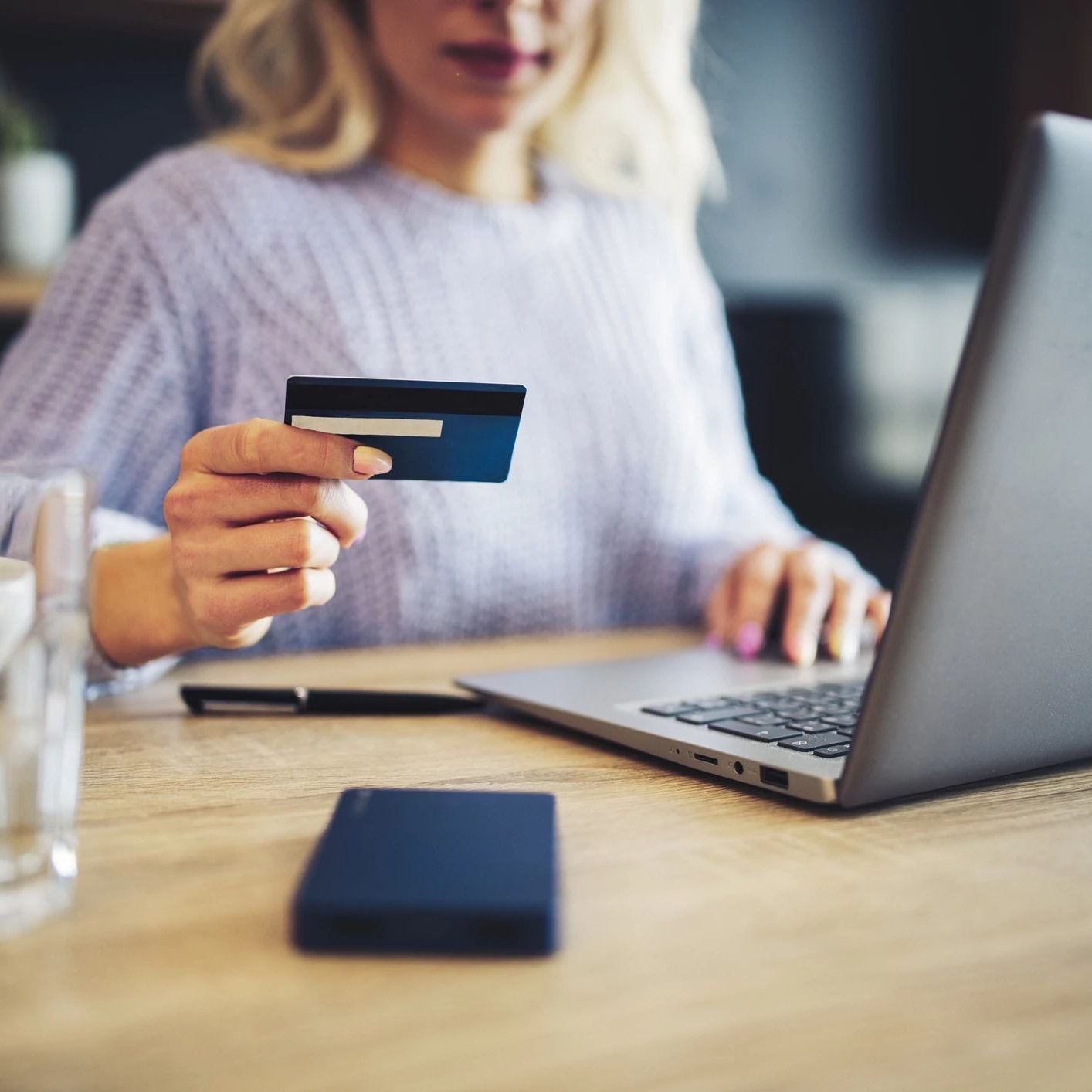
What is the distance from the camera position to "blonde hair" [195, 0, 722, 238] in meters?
1.15

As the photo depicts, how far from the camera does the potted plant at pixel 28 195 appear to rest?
5.34 feet

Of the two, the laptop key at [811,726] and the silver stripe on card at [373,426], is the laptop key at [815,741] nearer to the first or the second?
A: the laptop key at [811,726]

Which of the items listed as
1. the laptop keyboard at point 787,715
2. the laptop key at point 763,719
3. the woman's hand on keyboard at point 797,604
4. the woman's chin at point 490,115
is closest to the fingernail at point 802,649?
the woman's hand on keyboard at point 797,604

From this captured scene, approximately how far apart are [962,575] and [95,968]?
33 cm

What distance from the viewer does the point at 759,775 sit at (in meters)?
0.50

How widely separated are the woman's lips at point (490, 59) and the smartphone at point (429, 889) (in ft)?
2.76

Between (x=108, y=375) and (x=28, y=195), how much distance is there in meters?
0.89

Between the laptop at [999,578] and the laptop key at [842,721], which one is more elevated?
the laptop at [999,578]

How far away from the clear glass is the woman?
38 centimetres

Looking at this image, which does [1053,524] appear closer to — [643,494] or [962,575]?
[962,575]

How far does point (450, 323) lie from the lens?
1116 mm

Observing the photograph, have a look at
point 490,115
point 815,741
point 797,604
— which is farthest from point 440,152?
point 815,741

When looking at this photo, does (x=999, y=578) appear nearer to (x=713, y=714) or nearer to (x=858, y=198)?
(x=713, y=714)

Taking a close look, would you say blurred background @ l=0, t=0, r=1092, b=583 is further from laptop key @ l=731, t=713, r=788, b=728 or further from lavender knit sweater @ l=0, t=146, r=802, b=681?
laptop key @ l=731, t=713, r=788, b=728
